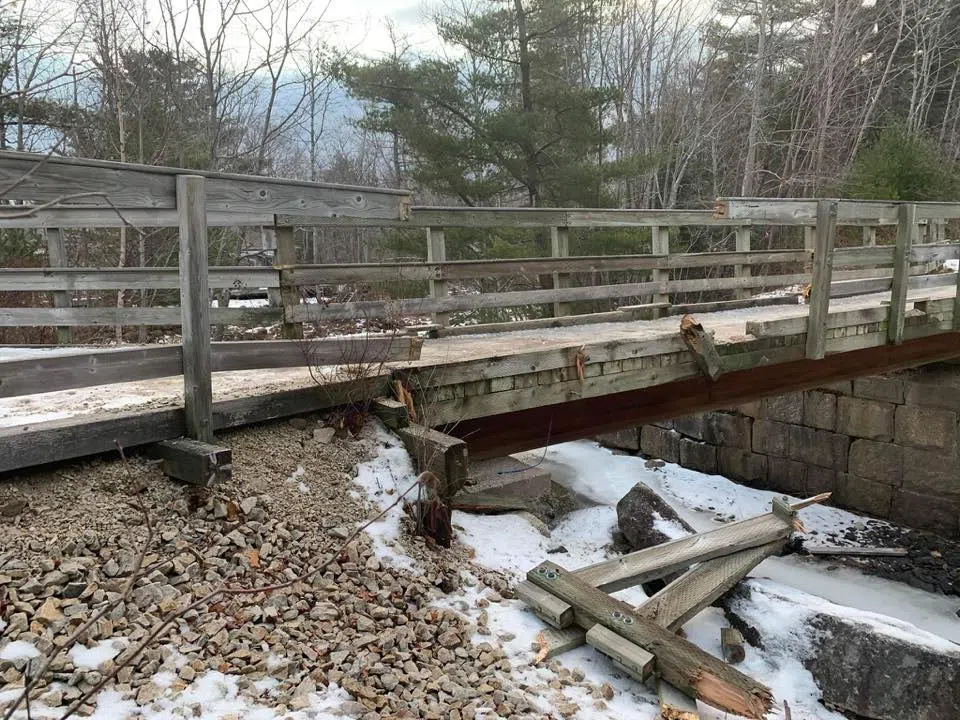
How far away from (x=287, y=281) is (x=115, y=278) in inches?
96.7

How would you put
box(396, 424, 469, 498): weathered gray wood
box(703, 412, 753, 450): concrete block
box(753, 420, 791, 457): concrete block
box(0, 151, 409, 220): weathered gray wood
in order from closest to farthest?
box(0, 151, 409, 220): weathered gray wood
box(396, 424, 469, 498): weathered gray wood
box(753, 420, 791, 457): concrete block
box(703, 412, 753, 450): concrete block

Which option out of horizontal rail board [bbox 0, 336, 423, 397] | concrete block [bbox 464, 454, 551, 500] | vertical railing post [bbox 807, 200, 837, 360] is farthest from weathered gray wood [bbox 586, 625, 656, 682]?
vertical railing post [bbox 807, 200, 837, 360]

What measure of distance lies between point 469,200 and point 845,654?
42.5 ft

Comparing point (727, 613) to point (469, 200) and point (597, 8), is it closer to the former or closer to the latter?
point (469, 200)

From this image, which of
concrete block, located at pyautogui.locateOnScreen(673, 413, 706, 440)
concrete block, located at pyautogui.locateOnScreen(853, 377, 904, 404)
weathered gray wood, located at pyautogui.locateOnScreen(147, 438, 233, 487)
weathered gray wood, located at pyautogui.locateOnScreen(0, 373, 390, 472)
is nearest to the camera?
weathered gray wood, located at pyautogui.locateOnScreen(0, 373, 390, 472)

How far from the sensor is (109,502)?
3.31 metres

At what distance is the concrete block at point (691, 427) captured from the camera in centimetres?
1201

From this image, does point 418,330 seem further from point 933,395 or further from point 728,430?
point 933,395

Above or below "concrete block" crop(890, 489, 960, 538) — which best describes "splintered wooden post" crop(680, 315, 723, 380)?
above

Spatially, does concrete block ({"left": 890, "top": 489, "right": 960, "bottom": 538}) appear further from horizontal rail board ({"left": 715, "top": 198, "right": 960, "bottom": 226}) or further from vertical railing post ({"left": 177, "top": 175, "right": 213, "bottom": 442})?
vertical railing post ({"left": 177, "top": 175, "right": 213, "bottom": 442})

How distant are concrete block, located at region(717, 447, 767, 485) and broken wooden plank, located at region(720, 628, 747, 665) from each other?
6.97 m

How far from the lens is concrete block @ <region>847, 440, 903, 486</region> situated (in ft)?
33.0

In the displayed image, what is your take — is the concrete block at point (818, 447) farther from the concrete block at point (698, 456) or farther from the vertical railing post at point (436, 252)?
the vertical railing post at point (436, 252)

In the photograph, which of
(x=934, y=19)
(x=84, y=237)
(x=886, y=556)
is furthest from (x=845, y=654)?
(x=934, y=19)
